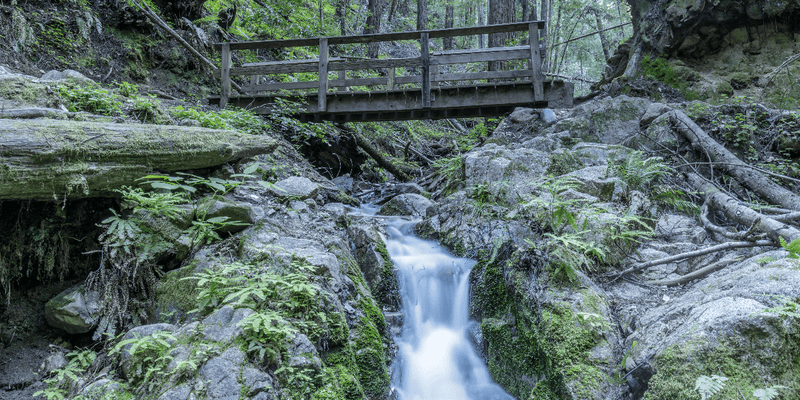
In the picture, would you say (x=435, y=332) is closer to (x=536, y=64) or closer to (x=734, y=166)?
(x=734, y=166)

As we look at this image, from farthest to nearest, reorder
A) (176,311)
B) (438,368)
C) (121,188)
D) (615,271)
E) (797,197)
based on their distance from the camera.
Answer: (797,197), (438,368), (615,271), (121,188), (176,311)

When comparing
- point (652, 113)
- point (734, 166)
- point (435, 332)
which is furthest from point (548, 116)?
point (435, 332)

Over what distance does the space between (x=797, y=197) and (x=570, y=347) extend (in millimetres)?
3736

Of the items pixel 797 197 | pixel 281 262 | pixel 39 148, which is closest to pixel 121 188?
pixel 39 148

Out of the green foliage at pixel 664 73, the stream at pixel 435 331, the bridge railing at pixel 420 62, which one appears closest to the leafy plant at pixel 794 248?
the stream at pixel 435 331

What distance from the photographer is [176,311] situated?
333 cm

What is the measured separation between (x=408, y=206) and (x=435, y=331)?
292 centimetres

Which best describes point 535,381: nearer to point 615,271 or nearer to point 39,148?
point 615,271

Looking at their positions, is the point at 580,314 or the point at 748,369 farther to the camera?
the point at 580,314

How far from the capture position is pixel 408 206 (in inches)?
283

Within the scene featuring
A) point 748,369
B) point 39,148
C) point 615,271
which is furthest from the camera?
point 615,271

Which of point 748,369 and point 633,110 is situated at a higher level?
point 633,110

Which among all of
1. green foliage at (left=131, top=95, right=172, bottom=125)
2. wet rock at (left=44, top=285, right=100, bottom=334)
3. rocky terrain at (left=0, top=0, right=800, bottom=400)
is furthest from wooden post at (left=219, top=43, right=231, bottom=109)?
wet rock at (left=44, top=285, right=100, bottom=334)

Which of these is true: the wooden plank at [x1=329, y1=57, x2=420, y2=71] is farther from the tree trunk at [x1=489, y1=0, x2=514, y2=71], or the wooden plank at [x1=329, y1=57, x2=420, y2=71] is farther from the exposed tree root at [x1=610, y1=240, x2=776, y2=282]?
the exposed tree root at [x1=610, y1=240, x2=776, y2=282]
